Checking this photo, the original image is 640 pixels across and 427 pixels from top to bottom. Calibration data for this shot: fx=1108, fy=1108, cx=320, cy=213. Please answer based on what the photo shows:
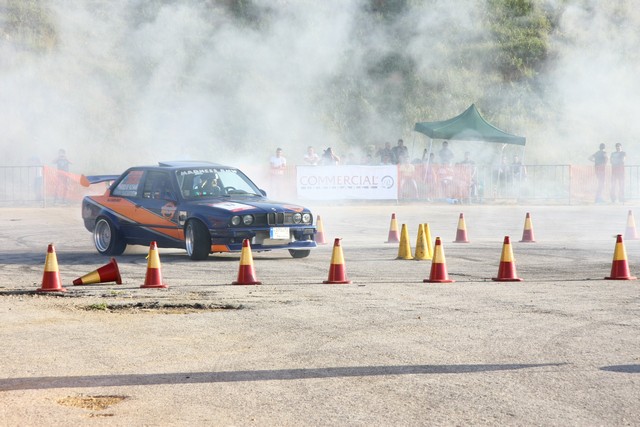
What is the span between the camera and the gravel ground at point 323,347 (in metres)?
5.87

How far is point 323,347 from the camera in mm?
7805

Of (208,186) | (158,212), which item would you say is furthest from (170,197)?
(208,186)

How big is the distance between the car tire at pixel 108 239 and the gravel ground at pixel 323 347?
1299 millimetres

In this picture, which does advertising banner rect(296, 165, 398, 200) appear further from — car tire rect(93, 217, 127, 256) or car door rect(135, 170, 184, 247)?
car tire rect(93, 217, 127, 256)

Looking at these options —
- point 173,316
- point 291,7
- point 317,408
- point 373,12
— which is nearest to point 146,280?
point 173,316

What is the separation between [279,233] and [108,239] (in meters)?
2.76

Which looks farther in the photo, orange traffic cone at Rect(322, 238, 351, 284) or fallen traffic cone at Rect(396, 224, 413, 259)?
fallen traffic cone at Rect(396, 224, 413, 259)

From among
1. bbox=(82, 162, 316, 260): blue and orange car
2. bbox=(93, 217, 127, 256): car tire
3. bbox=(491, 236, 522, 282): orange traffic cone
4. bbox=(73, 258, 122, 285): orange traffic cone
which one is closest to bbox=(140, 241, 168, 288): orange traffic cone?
bbox=(73, 258, 122, 285): orange traffic cone

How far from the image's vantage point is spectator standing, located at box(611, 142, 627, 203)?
3250cm

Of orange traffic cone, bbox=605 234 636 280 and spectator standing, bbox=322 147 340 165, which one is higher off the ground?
spectator standing, bbox=322 147 340 165

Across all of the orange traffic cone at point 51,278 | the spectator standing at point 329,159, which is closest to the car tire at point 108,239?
the orange traffic cone at point 51,278

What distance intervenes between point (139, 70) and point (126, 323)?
39.7m

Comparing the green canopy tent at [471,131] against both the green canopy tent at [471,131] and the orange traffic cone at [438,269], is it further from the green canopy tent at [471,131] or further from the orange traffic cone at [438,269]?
the orange traffic cone at [438,269]

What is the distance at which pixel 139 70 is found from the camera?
47688 mm
